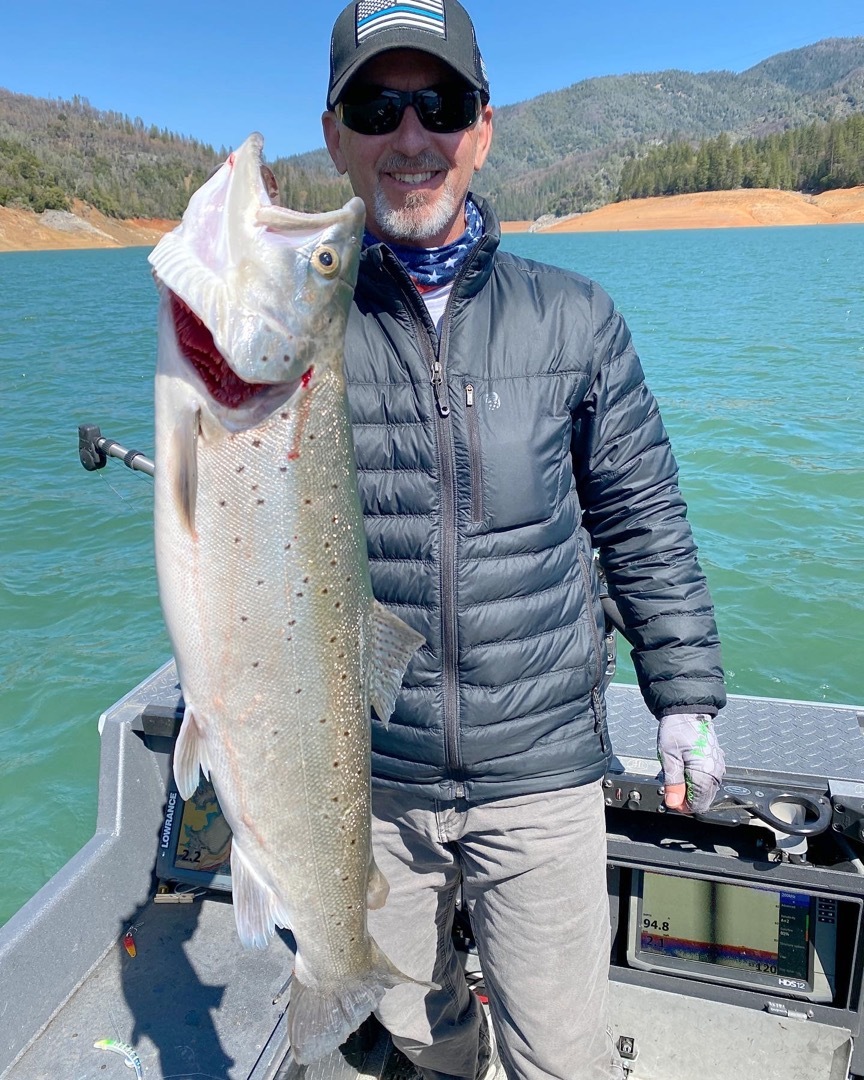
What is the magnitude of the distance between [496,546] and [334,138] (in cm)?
137

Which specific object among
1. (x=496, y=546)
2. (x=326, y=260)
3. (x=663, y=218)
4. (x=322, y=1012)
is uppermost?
(x=663, y=218)

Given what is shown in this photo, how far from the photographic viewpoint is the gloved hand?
2441 millimetres

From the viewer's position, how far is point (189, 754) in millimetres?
1972

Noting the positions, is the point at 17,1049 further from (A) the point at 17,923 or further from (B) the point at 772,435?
(B) the point at 772,435

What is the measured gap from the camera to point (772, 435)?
14.7 metres

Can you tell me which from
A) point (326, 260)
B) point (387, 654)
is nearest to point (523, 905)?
point (387, 654)

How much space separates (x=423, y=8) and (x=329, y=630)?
167 centimetres

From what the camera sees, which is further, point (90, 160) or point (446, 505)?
point (90, 160)

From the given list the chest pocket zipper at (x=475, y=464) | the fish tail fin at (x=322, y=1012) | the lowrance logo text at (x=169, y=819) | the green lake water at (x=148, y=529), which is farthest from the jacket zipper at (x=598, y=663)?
the green lake water at (x=148, y=529)

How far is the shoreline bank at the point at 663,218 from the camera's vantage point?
92.9 m

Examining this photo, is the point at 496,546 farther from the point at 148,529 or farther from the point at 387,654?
the point at 148,529

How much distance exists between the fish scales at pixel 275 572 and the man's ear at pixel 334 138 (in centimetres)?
78

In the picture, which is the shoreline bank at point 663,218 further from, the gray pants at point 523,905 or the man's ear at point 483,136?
the gray pants at point 523,905

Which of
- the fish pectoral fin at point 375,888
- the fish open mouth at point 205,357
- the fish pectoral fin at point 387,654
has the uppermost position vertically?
the fish open mouth at point 205,357
